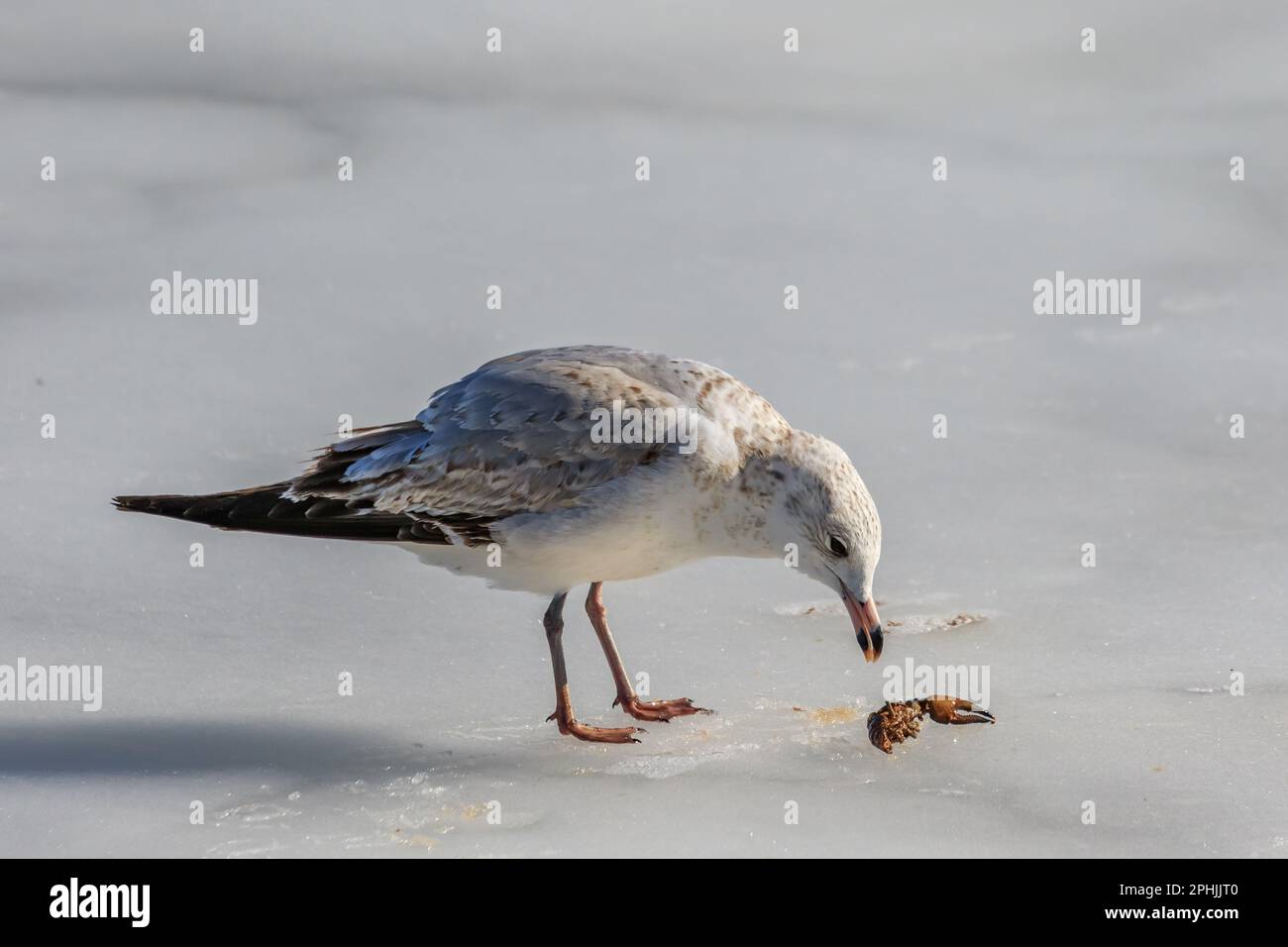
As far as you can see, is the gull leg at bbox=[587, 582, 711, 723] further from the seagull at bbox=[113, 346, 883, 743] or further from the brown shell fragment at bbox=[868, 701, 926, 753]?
the brown shell fragment at bbox=[868, 701, 926, 753]

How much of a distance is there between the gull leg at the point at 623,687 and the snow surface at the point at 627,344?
79mm

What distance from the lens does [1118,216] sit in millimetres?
10352

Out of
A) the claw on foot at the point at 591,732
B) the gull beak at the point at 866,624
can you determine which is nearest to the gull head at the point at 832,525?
the gull beak at the point at 866,624

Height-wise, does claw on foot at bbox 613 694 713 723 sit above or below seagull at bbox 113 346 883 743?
below

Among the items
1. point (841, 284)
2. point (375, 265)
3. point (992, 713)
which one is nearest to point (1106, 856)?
point (992, 713)

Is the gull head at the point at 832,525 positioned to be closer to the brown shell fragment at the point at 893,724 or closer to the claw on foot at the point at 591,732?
the brown shell fragment at the point at 893,724

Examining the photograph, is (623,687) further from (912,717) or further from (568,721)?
(912,717)

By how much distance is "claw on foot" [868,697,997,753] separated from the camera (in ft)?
18.1

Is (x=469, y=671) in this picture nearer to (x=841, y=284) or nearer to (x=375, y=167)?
(x=841, y=284)

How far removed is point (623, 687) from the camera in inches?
238

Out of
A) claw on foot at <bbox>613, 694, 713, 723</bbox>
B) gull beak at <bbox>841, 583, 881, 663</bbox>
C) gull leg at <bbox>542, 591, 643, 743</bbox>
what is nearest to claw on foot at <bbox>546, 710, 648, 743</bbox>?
gull leg at <bbox>542, 591, 643, 743</bbox>

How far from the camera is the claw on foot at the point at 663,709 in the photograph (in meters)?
5.87

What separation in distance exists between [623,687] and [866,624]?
99 cm

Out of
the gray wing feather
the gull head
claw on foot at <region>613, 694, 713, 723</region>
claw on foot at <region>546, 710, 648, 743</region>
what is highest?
the gray wing feather
